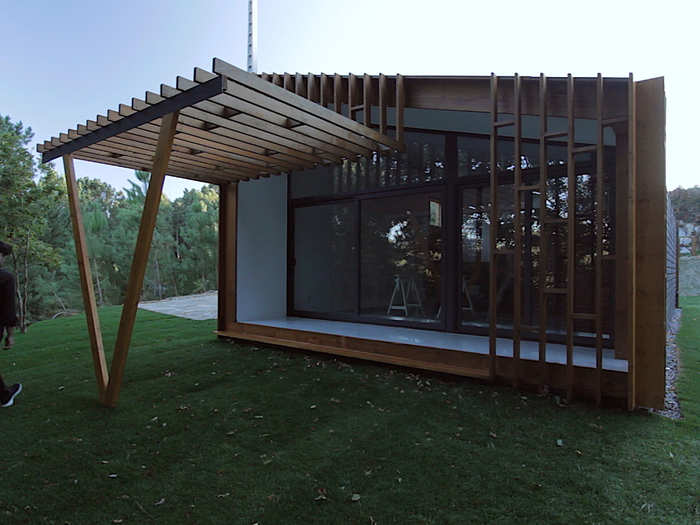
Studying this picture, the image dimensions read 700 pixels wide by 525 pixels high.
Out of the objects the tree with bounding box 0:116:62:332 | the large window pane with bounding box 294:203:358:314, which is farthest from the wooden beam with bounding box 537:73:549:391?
the tree with bounding box 0:116:62:332

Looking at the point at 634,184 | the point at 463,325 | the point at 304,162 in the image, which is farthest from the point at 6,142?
the point at 634,184

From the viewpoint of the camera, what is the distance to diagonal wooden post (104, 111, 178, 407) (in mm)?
3092

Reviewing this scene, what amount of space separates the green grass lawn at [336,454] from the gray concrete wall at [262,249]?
2232 mm

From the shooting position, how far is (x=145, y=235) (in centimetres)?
318

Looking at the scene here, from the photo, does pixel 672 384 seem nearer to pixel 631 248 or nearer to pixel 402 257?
pixel 631 248

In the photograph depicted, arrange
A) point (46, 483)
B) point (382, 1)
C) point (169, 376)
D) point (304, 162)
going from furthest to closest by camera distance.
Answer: point (382, 1) < point (304, 162) < point (169, 376) < point (46, 483)

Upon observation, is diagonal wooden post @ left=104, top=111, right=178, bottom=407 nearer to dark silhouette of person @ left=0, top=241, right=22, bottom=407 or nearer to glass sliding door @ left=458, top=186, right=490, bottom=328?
dark silhouette of person @ left=0, top=241, right=22, bottom=407

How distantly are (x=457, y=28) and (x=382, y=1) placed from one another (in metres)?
3.07

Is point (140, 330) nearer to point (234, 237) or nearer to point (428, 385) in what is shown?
point (234, 237)

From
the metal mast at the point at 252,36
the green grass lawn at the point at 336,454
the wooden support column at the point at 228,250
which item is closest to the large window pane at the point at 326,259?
the wooden support column at the point at 228,250

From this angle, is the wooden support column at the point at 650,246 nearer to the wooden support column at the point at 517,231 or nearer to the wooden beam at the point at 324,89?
the wooden support column at the point at 517,231

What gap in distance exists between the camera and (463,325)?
5.18m

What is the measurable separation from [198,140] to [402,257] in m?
2.98

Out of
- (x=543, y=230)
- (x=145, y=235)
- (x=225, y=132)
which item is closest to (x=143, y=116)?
(x=225, y=132)
